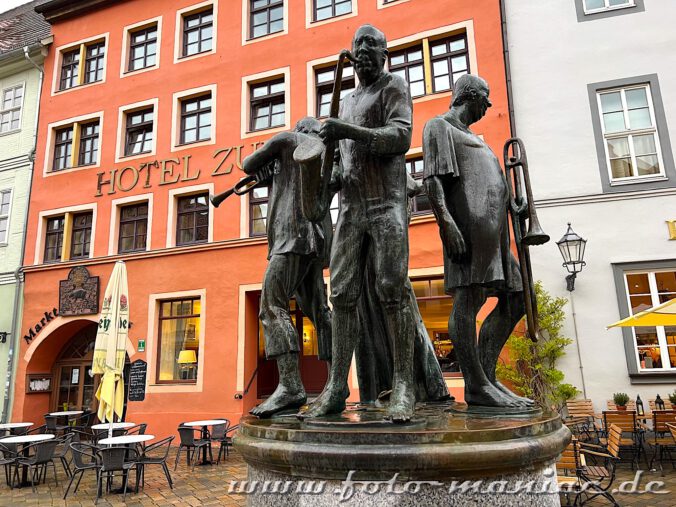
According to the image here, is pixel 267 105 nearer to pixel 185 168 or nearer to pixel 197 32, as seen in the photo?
pixel 185 168

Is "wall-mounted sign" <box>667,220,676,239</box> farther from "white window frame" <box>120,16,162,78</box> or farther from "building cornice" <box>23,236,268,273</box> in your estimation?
"white window frame" <box>120,16,162,78</box>

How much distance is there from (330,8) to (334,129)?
1307 cm

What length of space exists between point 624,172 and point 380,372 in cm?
966

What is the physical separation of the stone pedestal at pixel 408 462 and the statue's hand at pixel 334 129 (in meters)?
1.32

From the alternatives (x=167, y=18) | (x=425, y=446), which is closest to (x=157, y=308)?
(x=167, y=18)

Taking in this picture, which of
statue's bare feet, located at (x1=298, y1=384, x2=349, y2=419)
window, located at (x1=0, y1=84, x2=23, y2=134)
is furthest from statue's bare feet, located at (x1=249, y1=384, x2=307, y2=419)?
window, located at (x1=0, y1=84, x2=23, y2=134)

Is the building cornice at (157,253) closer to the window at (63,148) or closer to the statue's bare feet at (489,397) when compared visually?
the window at (63,148)

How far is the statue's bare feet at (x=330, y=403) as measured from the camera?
2.60m

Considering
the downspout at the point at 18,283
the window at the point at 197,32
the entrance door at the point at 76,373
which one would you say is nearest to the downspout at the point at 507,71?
the window at the point at 197,32

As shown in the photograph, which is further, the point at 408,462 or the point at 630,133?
the point at 630,133

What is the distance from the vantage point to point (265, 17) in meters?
14.9

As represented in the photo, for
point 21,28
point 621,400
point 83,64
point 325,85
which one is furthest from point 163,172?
point 621,400

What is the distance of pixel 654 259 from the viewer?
10.1 meters

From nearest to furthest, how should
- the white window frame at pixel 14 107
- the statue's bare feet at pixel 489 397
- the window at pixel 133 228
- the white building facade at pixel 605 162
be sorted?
the statue's bare feet at pixel 489 397 < the white building facade at pixel 605 162 < the window at pixel 133 228 < the white window frame at pixel 14 107
